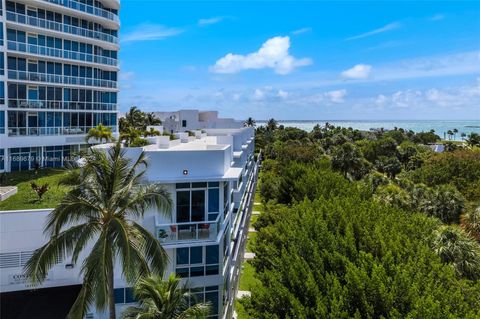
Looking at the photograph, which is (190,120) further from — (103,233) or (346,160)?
(103,233)

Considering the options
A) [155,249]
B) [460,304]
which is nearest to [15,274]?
[155,249]

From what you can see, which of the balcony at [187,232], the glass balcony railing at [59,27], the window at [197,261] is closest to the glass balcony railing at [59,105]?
the glass balcony railing at [59,27]

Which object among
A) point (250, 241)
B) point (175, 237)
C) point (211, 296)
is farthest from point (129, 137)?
point (211, 296)

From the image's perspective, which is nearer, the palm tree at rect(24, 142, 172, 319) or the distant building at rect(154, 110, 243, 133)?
the palm tree at rect(24, 142, 172, 319)

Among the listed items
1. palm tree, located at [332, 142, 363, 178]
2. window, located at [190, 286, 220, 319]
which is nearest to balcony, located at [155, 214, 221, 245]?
window, located at [190, 286, 220, 319]

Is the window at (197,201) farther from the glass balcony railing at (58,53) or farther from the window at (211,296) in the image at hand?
the glass balcony railing at (58,53)

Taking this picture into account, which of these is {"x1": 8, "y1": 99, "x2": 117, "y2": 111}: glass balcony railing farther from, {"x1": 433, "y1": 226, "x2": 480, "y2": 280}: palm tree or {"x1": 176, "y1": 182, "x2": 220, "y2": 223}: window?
{"x1": 433, "y1": 226, "x2": 480, "y2": 280}: palm tree
